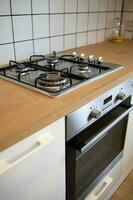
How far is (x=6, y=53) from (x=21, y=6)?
28 centimetres

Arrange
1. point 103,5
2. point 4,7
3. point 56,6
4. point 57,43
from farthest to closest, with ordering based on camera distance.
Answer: point 103,5, point 57,43, point 56,6, point 4,7

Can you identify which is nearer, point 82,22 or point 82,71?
point 82,71

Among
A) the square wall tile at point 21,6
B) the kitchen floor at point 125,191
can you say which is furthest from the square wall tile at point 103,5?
the kitchen floor at point 125,191

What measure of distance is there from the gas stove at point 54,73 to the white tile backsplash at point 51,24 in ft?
0.36

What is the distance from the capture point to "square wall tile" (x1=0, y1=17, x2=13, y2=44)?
1132 mm

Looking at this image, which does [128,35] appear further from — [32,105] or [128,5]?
[32,105]

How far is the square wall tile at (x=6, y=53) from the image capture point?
1.17 metres

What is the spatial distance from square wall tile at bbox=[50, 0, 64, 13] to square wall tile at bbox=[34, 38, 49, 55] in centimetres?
19

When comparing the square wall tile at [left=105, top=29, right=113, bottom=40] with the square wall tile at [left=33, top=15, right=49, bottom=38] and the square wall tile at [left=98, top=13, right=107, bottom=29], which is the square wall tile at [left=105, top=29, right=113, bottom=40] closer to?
the square wall tile at [left=98, top=13, right=107, bottom=29]

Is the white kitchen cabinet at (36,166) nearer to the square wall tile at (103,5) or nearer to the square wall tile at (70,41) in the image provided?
the square wall tile at (70,41)

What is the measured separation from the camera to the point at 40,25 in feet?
4.35

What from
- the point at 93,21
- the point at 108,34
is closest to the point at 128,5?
the point at 108,34

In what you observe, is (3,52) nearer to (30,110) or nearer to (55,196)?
(30,110)

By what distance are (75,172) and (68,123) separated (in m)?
0.27
